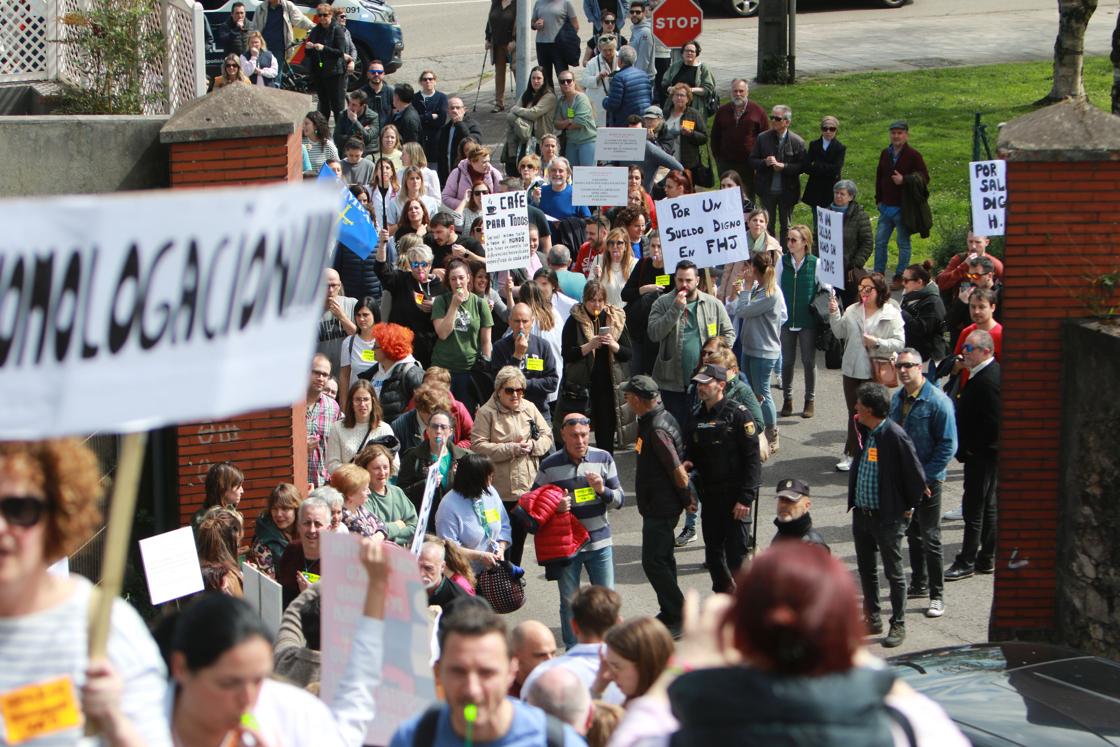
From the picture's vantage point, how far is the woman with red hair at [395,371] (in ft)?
38.8

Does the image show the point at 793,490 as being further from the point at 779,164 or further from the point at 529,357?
the point at 779,164

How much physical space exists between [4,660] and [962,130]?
2080 cm

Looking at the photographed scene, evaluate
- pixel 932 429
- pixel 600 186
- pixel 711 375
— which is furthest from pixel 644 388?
pixel 600 186

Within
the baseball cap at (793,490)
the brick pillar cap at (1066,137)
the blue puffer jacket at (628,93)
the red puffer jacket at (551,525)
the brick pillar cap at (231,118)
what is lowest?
the red puffer jacket at (551,525)

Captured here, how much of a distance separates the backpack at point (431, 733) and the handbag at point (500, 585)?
17.1 ft

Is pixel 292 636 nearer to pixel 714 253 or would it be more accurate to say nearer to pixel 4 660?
pixel 4 660

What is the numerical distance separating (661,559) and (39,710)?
6867mm

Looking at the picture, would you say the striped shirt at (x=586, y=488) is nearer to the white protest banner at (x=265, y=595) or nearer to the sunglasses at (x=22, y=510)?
the white protest banner at (x=265, y=595)

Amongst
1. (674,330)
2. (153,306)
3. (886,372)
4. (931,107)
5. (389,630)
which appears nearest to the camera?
(153,306)

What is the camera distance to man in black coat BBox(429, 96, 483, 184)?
18875 millimetres

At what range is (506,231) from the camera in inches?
568

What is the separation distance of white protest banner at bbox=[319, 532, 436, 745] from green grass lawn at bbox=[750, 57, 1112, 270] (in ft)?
48.8

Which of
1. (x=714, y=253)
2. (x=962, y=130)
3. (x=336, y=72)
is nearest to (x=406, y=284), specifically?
(x=714, y=253)

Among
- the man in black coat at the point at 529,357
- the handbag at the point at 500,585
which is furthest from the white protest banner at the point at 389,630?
the man in black coat at the point at 529,357
